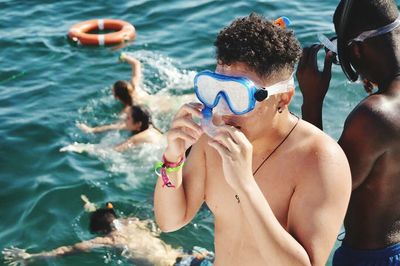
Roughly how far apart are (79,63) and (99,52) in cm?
53

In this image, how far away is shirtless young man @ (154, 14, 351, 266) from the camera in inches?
88.9

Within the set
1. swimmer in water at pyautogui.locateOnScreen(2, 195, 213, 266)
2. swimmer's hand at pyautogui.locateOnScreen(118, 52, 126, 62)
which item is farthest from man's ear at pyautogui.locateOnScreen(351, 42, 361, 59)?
swimmer's hand at pyautogui.locateOnScreen(118, 52, 126, 62)

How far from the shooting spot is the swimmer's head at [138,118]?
24.5ft

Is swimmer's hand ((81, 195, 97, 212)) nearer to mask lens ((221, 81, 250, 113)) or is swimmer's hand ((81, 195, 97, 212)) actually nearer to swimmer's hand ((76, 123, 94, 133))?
swimmer's hand ((76, 123, 94, 133))

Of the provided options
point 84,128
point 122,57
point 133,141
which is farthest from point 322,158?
point 122,57

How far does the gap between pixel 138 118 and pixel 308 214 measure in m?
5.29

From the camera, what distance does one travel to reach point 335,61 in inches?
126

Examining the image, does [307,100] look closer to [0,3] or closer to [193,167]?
[193,167]

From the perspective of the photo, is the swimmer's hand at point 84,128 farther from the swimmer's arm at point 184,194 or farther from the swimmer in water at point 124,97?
the swimmer's arm at point 184,194

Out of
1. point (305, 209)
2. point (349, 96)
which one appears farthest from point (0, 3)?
point (305, 209)

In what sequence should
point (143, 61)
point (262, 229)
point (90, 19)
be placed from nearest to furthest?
point (262, 229), point (143, 61), point (90, 19)

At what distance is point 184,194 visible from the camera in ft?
9.30

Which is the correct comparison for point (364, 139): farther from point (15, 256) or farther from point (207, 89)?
point (15, 256)

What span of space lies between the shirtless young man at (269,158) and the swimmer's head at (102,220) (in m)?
3.07
